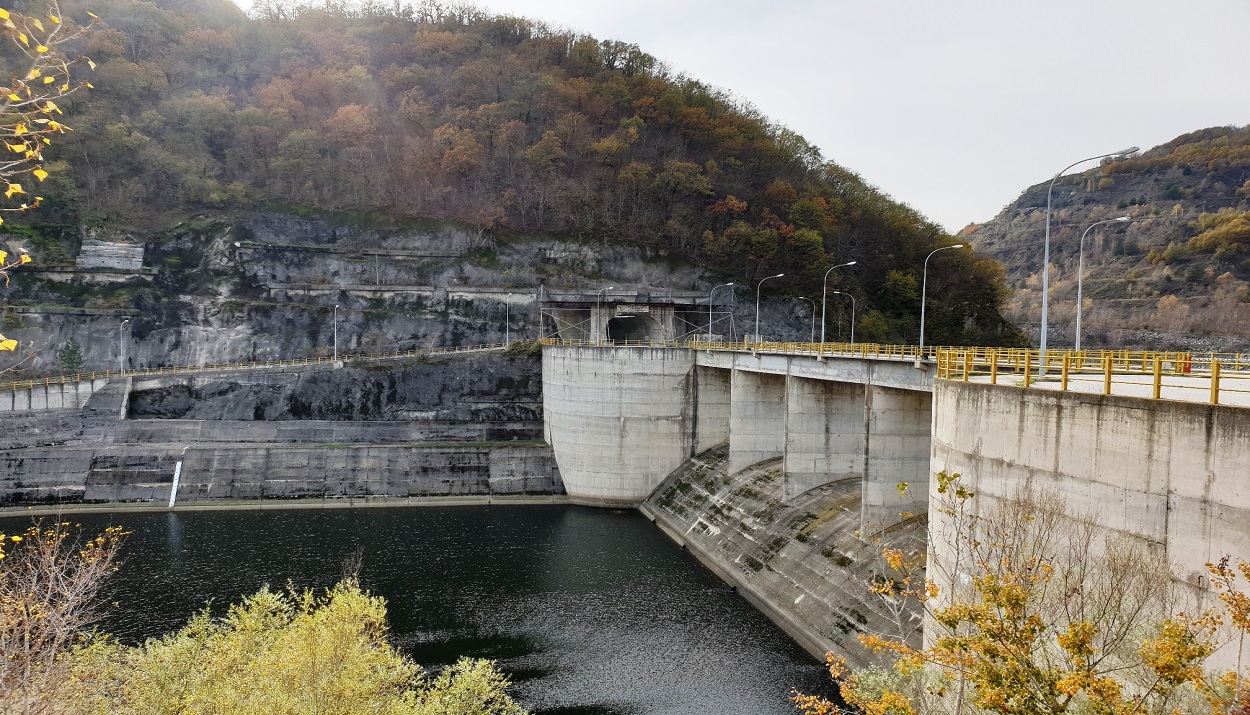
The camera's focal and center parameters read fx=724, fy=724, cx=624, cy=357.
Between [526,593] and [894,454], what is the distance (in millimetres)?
17794

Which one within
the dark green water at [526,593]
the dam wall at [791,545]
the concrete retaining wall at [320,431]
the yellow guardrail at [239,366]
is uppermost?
the yellow guardrail at [239,366]

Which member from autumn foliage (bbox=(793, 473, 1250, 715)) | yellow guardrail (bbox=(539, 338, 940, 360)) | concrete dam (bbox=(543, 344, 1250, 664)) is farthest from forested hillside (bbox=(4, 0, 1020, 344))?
autumn foliage (bbox=(793, 473, 1250, 715))

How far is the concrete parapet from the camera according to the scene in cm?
5019

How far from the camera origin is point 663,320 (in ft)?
200

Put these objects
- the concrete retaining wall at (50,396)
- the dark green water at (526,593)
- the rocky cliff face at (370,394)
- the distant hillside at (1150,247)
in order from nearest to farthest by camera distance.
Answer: the dark green water at (526,593), the concrete retaining wall at (50,396), the rocky cliff face at (370,394), the distant hillside at (1150,247)

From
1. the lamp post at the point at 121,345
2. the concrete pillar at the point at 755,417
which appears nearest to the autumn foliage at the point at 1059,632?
the concrete pillar at the point at 755,417

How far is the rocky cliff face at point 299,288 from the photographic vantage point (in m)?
58.7

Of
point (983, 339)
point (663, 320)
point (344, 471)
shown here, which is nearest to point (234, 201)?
point (344, 471)

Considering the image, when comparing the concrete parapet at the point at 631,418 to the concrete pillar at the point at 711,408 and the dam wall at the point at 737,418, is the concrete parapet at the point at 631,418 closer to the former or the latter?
the dam wall at the point at 737,418

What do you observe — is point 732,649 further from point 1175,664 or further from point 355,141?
point 355,141

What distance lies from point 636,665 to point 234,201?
61.1 meters

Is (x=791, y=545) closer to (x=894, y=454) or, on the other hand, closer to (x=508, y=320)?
(x=894, y=454)

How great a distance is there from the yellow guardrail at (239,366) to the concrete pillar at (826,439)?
28.8 meters

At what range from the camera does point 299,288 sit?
64062mm
